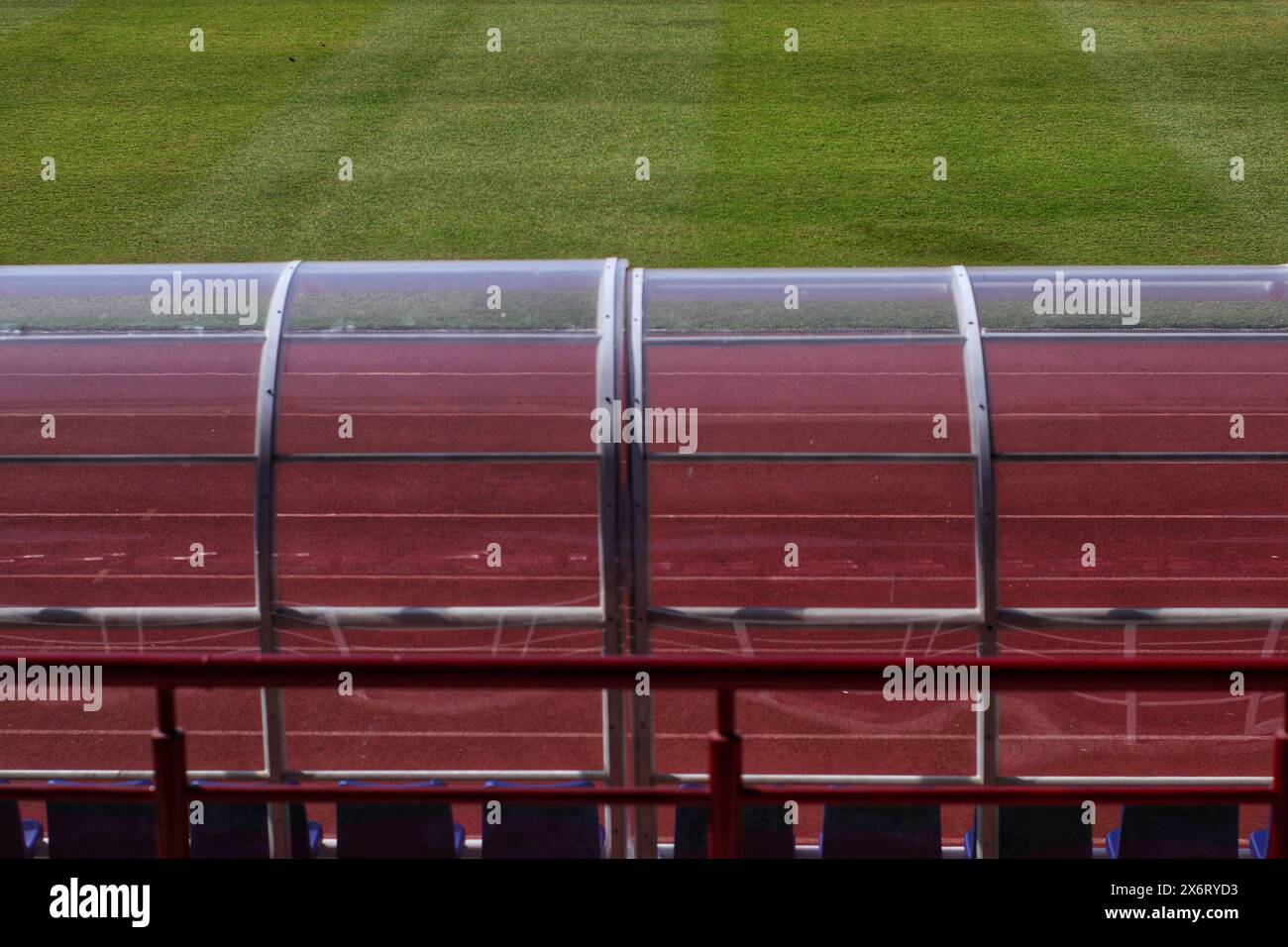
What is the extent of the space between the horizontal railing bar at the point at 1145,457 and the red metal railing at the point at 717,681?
3272mm

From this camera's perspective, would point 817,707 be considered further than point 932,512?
Yes

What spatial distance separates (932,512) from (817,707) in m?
1.59

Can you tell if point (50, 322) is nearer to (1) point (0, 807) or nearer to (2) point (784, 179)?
(1) point (0, 807)

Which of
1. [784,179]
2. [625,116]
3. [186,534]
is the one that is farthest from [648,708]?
[625,116]

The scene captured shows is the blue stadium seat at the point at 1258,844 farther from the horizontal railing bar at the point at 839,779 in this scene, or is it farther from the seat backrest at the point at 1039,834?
the horizontal railing bar at the point at 839,779

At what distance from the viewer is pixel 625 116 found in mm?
21578

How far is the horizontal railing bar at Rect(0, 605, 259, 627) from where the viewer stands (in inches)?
283

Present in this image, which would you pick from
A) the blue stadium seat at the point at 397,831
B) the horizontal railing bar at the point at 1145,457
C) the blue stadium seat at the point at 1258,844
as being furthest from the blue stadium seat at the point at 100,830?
the blue stadium seat at the point at 1258,844

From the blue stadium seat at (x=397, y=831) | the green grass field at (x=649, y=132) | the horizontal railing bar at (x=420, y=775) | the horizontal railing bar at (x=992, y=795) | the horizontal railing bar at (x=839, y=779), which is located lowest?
the blue stadium seat at (x=397, y=831)

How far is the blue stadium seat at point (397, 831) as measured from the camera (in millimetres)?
6770

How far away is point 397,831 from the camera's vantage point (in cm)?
686

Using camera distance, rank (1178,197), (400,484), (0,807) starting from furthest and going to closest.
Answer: (1178,197) → (400,484) → (0,807)
